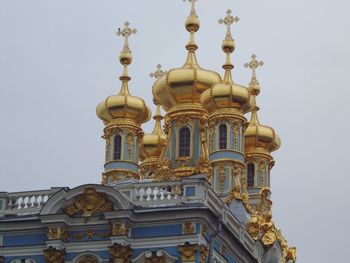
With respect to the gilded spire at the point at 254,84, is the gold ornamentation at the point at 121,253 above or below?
below

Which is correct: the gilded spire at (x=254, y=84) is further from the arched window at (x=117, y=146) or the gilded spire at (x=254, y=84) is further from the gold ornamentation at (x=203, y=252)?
the gold ornamentation at (x=203, y=252)

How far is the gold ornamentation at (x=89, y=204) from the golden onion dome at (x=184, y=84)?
1366 centimetres

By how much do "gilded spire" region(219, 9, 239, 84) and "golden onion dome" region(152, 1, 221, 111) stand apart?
3.78 ft

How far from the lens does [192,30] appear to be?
49094 millimetres

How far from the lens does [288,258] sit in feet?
162

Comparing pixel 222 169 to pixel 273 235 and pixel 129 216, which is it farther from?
pixel 129 216

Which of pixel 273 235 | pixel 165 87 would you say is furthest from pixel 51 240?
Result: pixel 165 87

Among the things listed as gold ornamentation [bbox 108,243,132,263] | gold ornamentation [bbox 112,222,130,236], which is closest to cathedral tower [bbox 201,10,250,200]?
gold ornamentation [bbox 112,222,130,236]

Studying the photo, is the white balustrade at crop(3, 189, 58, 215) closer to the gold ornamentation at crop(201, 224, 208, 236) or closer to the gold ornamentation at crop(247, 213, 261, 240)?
the gold ornamentation at crop(201, 224, 208, 236)

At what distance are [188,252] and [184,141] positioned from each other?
14.3 metres

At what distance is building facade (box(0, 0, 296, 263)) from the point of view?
32594mm

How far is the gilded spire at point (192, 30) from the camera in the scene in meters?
47.5

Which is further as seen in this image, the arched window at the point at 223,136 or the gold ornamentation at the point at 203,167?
the arched window at the point at 223,136

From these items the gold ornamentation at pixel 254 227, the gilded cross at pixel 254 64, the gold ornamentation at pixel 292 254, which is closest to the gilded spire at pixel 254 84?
the gilded cross at pixel 254 64
